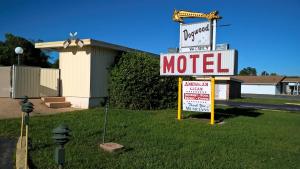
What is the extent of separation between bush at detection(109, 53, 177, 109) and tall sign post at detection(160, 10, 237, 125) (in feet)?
6.91

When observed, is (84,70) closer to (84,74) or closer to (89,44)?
(84,74)

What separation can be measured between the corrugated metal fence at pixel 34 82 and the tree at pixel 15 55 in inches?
1181

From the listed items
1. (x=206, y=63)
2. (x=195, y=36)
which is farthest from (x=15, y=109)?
(x=195, y=36)

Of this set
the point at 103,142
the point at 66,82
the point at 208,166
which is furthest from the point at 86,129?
the point at 66,82

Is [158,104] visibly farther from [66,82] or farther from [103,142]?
[103,142]

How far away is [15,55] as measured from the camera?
139 ft

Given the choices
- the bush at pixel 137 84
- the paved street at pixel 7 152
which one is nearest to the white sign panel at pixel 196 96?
the bush at pixel 137 84

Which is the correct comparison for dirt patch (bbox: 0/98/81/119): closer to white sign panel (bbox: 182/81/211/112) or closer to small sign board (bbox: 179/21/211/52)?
white sign panel (bbox: 182/81/211/112)

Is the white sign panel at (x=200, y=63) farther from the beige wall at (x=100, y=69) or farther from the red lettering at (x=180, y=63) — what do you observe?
the beige wall at (x=100, y=69)

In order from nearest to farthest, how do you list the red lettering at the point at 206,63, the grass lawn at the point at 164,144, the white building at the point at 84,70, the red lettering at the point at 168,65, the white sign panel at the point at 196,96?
1. the grass lawn at the point at 164,144
2. the red lettering at the point at 206,63
3. the white sign panel at the point at 196,96
4. the red lettering at the point at 168,65
5. the white building at the point at 84,70

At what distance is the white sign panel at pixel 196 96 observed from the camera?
11234 mm

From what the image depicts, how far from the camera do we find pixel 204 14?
18.0 metres

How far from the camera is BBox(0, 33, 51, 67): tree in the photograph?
137 ft

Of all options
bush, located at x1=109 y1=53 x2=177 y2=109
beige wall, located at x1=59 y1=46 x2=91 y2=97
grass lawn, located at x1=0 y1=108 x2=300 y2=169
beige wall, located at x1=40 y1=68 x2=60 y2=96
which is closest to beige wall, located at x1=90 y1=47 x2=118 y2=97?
beige wall, located at x1=59 y1=46 x2=91 y2=97
